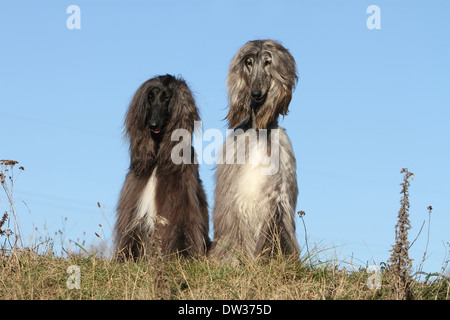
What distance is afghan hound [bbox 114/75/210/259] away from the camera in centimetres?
671

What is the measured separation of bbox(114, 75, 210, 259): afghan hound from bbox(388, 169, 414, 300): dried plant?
2.25 m

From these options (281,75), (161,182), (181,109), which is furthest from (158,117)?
(281,75)

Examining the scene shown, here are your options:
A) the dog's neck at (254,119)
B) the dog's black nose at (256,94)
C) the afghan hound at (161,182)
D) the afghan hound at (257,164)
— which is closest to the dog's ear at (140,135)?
the afghan hound at (161,182)

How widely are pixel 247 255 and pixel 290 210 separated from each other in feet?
2.48

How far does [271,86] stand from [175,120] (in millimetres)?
1074

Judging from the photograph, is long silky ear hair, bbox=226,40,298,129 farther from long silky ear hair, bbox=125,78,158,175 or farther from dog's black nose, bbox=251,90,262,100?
long silky ear hair, bbox=125,78,158,175

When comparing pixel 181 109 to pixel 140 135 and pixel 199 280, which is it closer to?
pixel 140 135

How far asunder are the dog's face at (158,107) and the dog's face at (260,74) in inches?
36.3

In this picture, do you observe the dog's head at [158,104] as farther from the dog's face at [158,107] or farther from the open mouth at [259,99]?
the open mouth at [259,99]

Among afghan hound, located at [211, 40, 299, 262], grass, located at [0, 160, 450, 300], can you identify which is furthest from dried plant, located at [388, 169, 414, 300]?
afghan hound, located at [211, 40, 299, 262]

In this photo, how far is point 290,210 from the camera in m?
6.58
